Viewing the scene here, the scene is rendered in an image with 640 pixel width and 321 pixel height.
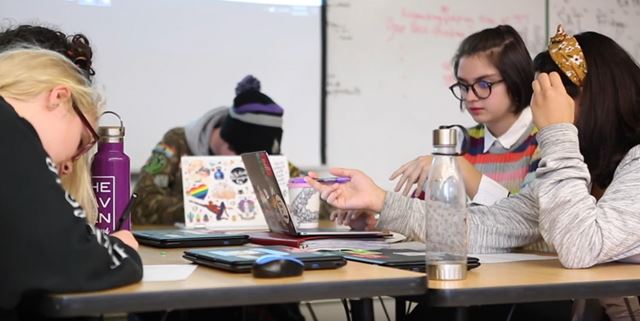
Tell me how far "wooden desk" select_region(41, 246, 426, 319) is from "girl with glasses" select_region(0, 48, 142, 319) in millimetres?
29

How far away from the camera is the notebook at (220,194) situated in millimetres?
2322

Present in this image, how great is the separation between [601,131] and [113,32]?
8.15 ft

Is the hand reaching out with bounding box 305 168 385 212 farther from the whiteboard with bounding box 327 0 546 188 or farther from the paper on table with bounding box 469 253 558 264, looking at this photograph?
the whiteboard with bounding box 327 0 546 188

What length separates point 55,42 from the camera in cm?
175

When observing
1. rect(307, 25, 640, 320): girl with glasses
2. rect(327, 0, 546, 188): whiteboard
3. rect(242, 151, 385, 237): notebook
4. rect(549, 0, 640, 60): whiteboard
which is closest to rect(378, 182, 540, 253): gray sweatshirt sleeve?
rect(307, 25, 640, 320): girl with glasses

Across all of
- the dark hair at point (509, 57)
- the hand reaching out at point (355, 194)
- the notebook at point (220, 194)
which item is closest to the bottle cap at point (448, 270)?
the hand reaching out at point (355, 194)

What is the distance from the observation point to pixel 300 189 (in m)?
2.12

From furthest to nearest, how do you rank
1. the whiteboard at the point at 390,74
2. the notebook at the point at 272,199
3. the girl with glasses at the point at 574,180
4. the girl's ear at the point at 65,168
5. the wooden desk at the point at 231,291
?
the whiteboard at the point at 390,74 < the notebook at the point at 272,199 < the girl with glasses at the point at 574,180 < the girl's ear at the point at 65,168 < the wooden desk at the point at 231,291

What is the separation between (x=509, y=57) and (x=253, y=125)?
120cm

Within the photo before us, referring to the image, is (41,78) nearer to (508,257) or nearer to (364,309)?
(364,309)

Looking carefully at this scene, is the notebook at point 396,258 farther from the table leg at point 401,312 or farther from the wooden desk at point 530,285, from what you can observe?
the table leg at point 401,312

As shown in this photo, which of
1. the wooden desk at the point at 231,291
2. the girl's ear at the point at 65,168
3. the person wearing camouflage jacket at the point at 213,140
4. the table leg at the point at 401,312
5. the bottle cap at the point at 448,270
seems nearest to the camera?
the wooden desk at the point at 231,291

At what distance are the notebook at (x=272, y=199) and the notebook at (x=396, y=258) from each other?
280mm

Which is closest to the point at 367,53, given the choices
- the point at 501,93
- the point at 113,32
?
the point at 113,32
